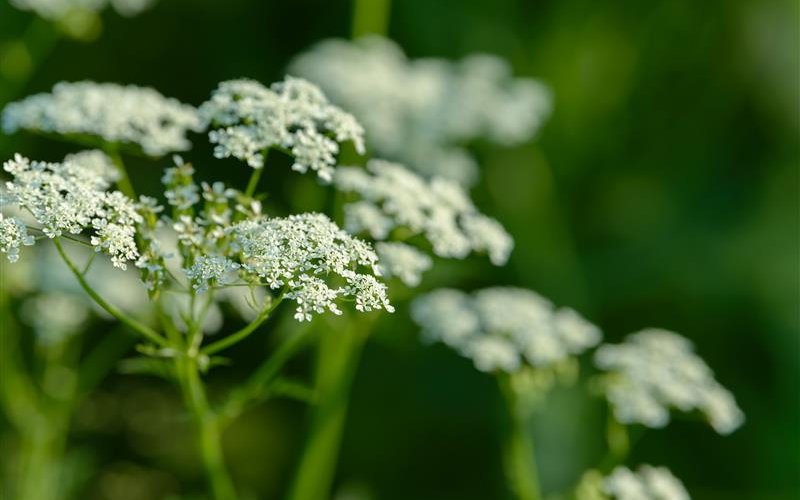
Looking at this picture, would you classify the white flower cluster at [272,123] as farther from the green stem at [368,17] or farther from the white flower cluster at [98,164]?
the green stem at [368,17]

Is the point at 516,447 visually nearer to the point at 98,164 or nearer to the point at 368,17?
the point at 98,164

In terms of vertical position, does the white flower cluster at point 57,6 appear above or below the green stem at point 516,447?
above

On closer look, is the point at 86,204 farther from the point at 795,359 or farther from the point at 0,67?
the point at 795,359

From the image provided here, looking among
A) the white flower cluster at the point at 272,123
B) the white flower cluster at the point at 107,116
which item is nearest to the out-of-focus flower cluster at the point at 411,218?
the white flower cluster at the point at 272,123

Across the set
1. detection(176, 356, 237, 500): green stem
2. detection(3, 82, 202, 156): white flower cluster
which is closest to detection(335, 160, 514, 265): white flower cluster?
detection(3, 82, 202, 156): white flower cluster

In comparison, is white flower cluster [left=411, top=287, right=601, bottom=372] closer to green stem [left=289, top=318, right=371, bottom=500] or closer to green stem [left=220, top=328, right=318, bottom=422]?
green stem [left=289, top=318, right=371, bottom=500]

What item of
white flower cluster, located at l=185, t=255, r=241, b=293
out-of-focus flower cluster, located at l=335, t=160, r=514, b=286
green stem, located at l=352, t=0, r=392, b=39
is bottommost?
white flower cluster, located at l=185, t=255, r=241, b=293
